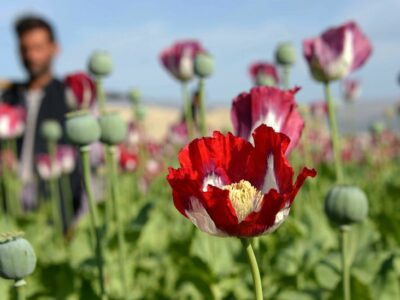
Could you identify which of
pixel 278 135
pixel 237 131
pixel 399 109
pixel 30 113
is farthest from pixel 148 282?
pixel 399 109

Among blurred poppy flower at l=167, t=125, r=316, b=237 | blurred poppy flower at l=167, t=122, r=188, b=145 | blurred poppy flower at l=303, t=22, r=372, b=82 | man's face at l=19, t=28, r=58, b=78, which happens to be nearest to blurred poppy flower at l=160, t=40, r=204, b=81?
blurred poppy flower at l=303, t=22, r=372, b=82

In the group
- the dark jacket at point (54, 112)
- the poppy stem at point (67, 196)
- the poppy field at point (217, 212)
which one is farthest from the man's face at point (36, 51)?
the poppy stem at point (67, 196)

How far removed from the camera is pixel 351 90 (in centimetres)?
421

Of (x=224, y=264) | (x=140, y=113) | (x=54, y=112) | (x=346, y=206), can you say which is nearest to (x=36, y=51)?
(x=54, y=112)

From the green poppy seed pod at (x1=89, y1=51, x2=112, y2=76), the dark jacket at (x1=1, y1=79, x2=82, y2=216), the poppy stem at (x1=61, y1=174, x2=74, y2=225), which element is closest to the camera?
the green poppy seed pod at (x1=89, y1=51, x2=112, y2=76)

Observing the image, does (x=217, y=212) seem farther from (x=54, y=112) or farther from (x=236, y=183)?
(x=54, y=112)

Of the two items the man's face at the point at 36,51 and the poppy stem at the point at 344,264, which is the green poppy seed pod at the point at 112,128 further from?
the man's face at the point at 36,51

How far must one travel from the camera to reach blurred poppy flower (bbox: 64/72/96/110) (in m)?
2.09

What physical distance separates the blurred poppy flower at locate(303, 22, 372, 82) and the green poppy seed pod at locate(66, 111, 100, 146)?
0.55 metres

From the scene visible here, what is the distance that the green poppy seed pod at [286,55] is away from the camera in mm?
2072

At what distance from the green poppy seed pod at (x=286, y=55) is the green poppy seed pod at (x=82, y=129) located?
935 millimetres

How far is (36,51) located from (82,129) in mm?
2961

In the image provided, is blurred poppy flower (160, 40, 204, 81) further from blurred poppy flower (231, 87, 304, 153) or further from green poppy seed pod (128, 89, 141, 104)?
blurred poppy flower (231, 87, 304, 153)

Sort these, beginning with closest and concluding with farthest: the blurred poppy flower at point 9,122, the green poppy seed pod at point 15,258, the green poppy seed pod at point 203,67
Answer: the green poppy seed pod at point 15,258 < the green poppy seed pod at point 203,67 < the blurred poppy flower at point 9,122
